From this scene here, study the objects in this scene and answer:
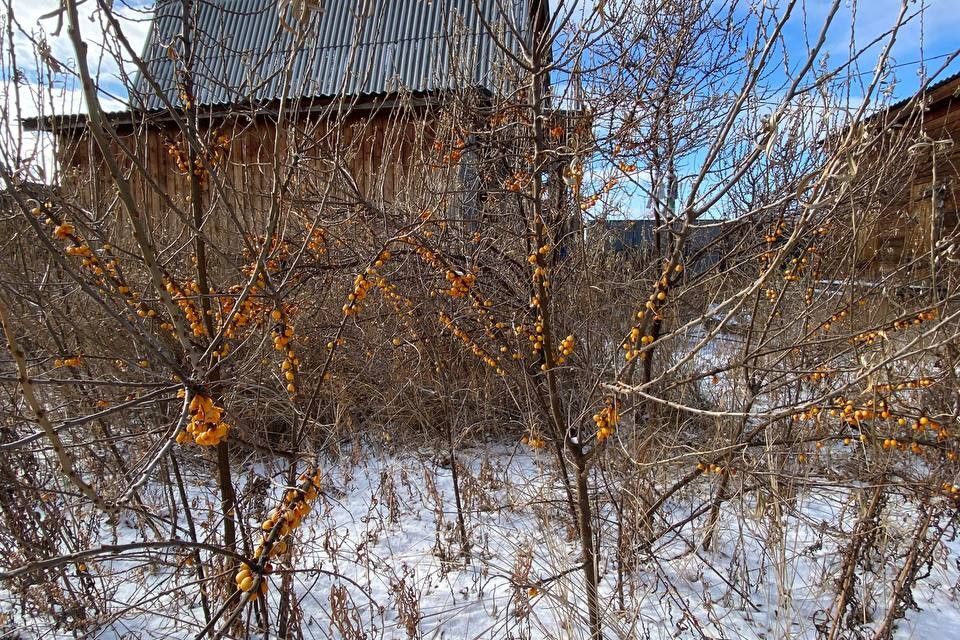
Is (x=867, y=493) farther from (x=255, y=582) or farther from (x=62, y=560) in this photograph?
(x=62, y=560)

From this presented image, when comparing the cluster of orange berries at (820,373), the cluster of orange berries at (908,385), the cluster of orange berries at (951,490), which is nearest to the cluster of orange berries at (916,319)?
the cluster of orange berries at (908,385)

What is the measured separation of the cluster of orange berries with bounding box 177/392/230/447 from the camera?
123cm

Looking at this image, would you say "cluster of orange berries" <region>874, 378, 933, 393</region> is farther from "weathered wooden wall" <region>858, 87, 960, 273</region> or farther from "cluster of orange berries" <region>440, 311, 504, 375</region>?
"cluster of orange berries" <region>440, 311, 504, 375</region>

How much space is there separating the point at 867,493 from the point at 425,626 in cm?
233

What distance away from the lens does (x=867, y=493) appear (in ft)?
9.17

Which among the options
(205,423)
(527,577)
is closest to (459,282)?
(205,423)

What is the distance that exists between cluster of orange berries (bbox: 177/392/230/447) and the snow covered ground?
2.93 feet

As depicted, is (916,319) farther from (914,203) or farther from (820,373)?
(914,203)

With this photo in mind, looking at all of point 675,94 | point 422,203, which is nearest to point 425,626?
point 422,203

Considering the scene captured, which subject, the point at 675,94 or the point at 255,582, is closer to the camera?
the point at 255,582

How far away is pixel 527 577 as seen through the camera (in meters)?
2.37

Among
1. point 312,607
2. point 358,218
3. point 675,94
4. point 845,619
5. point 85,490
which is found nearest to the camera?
point 85,490

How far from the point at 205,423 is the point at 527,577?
1638mm

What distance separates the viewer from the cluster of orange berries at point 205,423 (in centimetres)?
123
